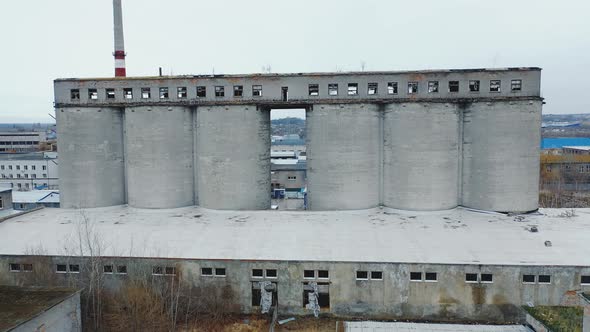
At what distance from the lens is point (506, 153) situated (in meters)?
25.4

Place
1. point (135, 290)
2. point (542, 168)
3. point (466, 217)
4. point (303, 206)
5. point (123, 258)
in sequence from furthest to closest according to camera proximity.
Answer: point (542, 168), point (303, 206), point (466, 217), point (123, 258), point (135, 290)

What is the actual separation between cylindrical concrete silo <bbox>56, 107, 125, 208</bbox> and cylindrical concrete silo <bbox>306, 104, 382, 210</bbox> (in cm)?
1375

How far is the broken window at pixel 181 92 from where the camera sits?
2730 centimetres

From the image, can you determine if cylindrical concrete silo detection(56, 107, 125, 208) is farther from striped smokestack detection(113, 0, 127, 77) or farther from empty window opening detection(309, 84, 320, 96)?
empty window opening detection(309, 84, 320, 96)

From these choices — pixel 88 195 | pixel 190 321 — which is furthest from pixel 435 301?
pixel 88 195

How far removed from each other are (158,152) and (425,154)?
16769 mm

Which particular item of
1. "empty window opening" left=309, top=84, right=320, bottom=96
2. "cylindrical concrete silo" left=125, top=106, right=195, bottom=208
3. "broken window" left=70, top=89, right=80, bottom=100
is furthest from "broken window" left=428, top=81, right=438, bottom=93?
"broken window" left=70, top=89, right=80, bottom=100

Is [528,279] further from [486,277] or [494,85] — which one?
[494,85]

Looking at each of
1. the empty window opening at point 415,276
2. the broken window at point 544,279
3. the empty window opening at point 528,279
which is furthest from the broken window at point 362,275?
the broken window at point 544,279

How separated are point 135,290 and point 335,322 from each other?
853cm

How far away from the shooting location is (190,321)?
18375 millimetres

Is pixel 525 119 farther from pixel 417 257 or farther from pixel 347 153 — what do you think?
pixel 417 257

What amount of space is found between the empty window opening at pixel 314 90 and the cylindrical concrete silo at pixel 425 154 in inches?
181

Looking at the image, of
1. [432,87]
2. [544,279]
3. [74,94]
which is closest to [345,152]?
[432,87]
